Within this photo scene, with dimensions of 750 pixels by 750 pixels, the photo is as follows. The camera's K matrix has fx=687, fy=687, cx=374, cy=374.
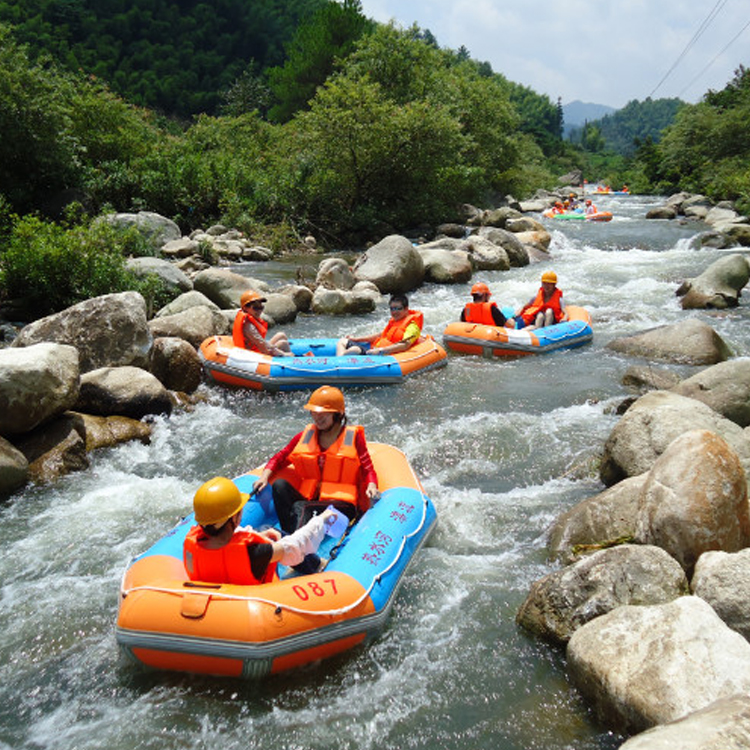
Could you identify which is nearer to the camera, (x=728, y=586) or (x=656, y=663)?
(x=656, y=663)

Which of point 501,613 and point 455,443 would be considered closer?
point 501,613

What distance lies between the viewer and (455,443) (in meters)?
6.99

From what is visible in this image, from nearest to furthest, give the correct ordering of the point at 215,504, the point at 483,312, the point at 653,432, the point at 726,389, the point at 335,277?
Answer: the point at 215,504 → the point at 653,432 → the point at 726,389 → the point at 483,312 → the point at 335,277

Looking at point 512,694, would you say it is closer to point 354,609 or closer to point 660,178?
point 354,609

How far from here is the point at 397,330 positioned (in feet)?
30.9

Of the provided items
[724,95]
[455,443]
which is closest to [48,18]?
[724,95]

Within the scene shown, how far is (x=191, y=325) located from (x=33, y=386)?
3704 millimetres

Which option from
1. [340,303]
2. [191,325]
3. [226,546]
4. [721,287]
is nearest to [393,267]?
[340,303]

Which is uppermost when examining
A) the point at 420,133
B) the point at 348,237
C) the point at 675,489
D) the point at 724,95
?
the point at 724,95

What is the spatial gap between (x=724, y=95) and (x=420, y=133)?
961 inches

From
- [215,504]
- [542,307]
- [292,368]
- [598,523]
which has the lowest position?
[292,368]

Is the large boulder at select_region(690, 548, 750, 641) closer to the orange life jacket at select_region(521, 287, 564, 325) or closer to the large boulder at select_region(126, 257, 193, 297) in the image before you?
the orange life jacket at select_region(521, 287, 564, 325)

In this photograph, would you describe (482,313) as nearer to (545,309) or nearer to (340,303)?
(545,309)

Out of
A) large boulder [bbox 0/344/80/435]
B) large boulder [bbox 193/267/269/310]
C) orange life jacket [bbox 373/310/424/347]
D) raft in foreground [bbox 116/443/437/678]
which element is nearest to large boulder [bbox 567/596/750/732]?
raft in foreground [bbox 116/443/437/678]
